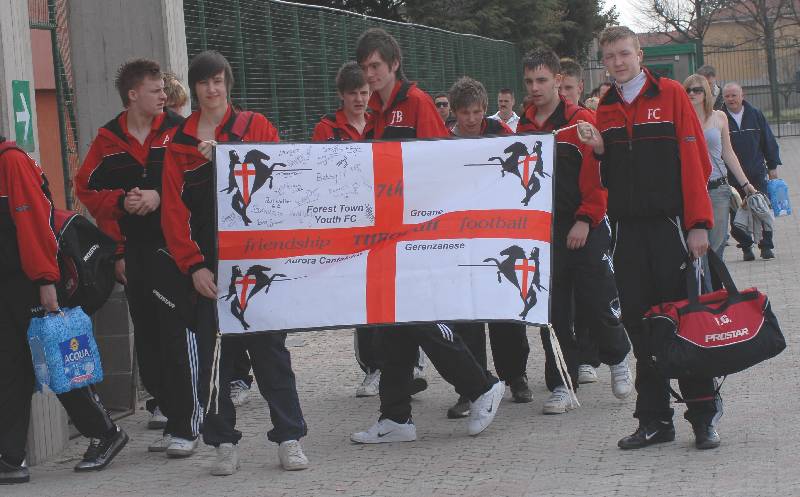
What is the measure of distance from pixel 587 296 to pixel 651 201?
156cm

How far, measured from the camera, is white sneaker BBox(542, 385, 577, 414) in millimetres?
7988

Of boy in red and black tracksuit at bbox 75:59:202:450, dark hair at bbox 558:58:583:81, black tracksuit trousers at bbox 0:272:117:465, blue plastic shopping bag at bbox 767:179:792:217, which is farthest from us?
blue plastic shopping bag at bbox 767:179:792:217

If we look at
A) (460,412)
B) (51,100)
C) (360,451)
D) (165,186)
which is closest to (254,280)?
(165,186)

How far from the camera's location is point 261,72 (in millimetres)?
12469

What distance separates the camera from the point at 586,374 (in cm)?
898

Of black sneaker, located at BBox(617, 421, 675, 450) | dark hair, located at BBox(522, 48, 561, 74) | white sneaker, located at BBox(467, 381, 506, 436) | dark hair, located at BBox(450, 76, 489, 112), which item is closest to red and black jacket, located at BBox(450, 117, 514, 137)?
dark hair, located at BBox(450, 76, 489, 112)

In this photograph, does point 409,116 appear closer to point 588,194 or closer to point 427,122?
point 427,122

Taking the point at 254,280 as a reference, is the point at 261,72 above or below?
above

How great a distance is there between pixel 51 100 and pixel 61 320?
4995 mm

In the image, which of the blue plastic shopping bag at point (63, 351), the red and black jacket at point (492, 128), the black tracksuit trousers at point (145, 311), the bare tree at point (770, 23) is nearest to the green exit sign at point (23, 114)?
the black tracksuit trousers at point (145, 311)

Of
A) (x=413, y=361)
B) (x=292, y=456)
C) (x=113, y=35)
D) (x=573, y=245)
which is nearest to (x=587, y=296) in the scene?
(x=573, y=245)

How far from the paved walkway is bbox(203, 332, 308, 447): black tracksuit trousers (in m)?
0.21

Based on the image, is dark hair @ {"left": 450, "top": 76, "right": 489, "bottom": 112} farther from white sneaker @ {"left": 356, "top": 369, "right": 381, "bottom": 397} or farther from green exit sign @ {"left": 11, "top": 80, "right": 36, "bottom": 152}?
green exit sign @ {"left": 11, "top": 80, "right": 36, "bottom": 152}

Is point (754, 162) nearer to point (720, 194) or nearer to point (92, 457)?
point (720, 194)
